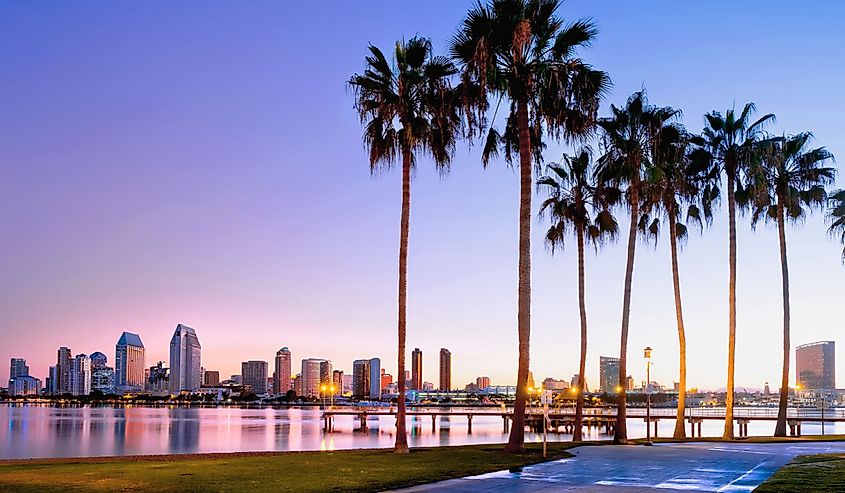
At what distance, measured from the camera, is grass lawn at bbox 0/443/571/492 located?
1709 centimetres

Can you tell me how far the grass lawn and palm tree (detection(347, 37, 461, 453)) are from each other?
176 inches

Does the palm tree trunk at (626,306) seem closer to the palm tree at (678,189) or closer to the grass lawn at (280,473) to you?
the palm tree at (678,189)

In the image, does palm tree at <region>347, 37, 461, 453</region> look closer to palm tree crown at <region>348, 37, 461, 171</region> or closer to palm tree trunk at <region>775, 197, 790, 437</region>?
palm tree crown at <region>348, 37, 461, 171</region>

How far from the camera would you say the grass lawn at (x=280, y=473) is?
17.1m

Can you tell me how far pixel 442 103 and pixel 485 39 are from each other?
3741 mm

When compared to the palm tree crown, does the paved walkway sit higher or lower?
lower

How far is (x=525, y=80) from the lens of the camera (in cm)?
2669

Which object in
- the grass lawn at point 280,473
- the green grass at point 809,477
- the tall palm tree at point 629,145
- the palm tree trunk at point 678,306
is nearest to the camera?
the green grass at point 809,477

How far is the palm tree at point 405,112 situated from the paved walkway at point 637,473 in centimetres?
788

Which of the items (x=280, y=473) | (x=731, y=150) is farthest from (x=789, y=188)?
(x=280, y=473)

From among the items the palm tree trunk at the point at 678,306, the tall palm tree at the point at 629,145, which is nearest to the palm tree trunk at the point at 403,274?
the tall palm tree at the point at 629,145

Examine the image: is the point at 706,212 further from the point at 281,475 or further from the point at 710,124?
the point at 281,475

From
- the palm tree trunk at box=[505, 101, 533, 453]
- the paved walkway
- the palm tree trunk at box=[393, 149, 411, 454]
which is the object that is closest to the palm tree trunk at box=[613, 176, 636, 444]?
the paved walkway

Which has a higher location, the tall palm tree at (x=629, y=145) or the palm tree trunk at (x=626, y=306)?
the tall palm tree at (x=629, y=145)
